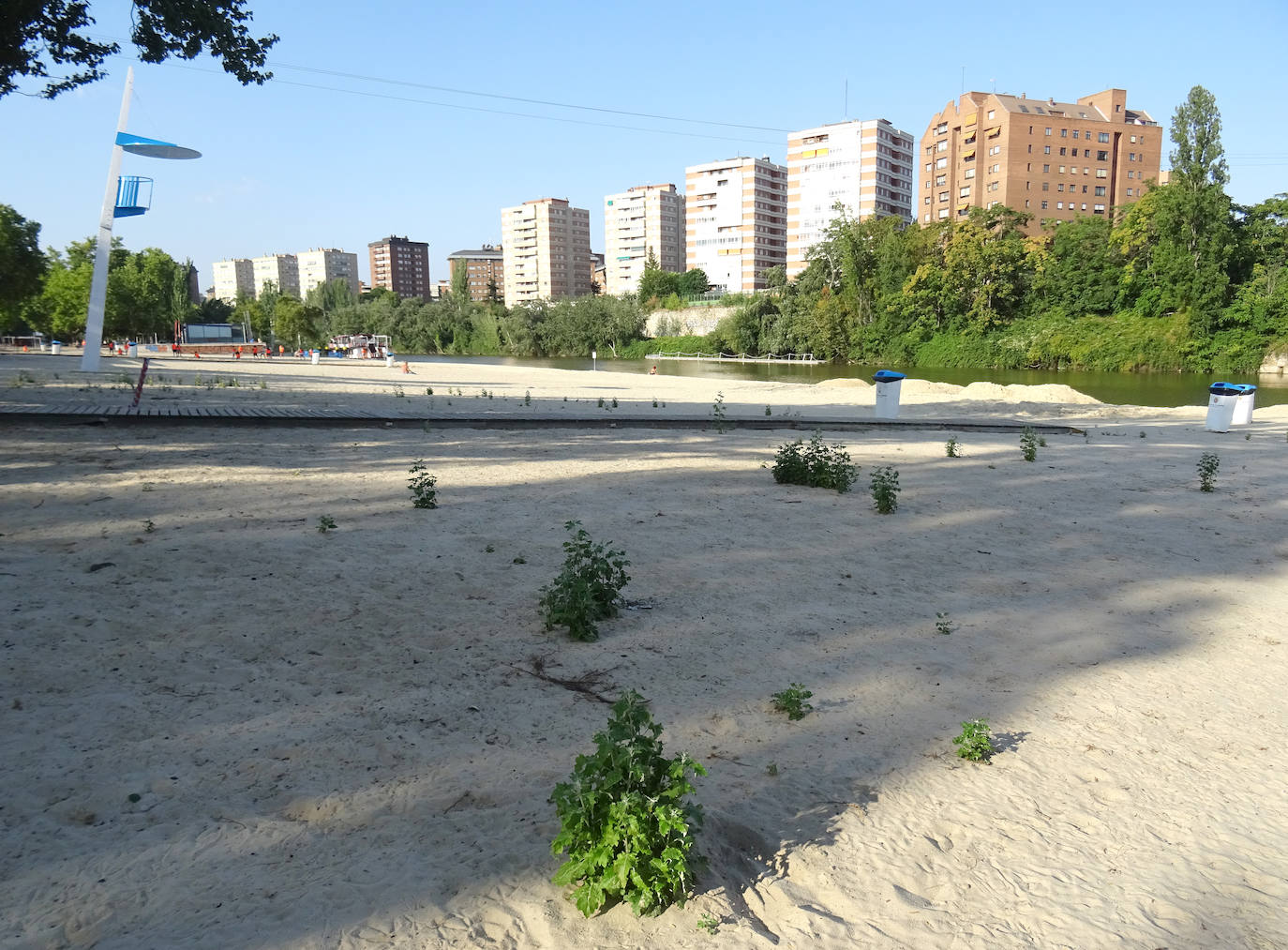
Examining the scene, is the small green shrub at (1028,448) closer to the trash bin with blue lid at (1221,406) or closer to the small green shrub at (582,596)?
the trash bin with blue lid at (1221,406)

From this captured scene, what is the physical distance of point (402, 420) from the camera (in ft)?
50.9

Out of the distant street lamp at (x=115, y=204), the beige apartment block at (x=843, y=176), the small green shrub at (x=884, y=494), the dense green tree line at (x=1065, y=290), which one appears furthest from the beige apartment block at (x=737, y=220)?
the small green shrub at (x=884, y=494)

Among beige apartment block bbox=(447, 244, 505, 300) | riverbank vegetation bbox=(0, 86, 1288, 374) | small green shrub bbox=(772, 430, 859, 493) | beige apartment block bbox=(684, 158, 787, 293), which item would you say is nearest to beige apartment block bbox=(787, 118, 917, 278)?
beige apartment block bbox=(684, 158, 787, 293)

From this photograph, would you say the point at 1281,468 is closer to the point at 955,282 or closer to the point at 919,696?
the point at 919,696

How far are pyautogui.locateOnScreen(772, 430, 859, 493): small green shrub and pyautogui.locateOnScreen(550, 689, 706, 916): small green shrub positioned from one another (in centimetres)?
762

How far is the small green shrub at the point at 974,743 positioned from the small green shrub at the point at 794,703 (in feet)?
2.52

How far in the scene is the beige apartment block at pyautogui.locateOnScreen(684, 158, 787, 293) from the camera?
11650cm

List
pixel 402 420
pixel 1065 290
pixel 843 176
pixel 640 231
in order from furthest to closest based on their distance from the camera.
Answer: pixel 640 231 < pixel 843 176 < pixel 1065 290 < pixel 402 420

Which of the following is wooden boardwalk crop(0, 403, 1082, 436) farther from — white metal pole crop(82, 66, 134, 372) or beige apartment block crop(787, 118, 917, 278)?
beige apartment block crop(787, 118, 917, 278)

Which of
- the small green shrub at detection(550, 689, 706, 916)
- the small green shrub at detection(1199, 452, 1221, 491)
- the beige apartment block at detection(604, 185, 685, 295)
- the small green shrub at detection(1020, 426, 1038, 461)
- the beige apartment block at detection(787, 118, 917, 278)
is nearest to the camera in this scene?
the small green shrub at detection(550, 689, 706, 916)

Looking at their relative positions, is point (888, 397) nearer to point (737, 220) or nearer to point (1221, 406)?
point (1221, 406)

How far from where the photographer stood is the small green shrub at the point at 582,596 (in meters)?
5.34

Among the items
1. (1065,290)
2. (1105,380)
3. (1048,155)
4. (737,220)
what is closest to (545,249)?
(737,220)

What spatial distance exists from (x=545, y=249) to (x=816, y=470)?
508 feet
